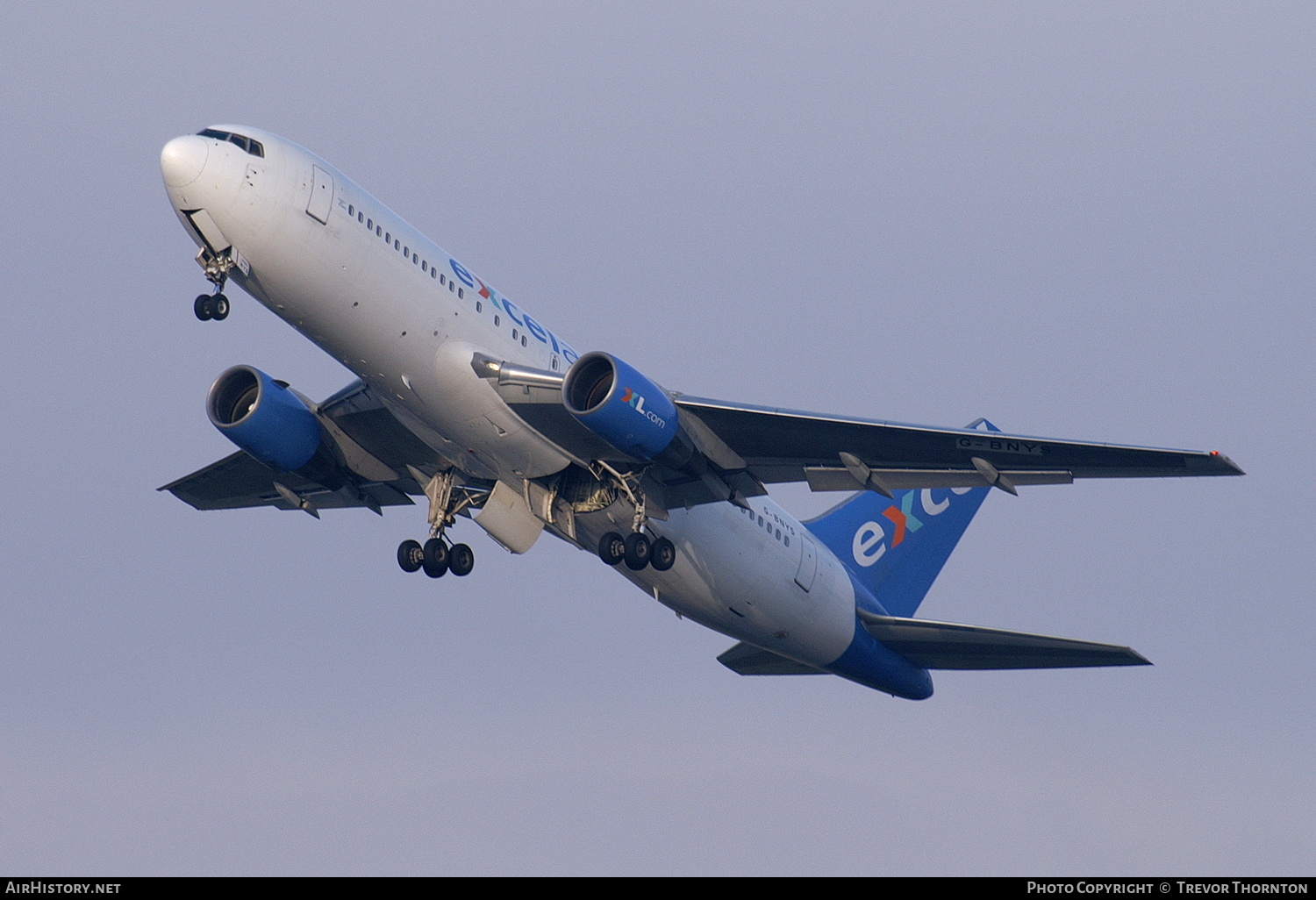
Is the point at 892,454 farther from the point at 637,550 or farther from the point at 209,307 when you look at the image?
the point at 209,307

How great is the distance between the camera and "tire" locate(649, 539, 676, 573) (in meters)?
28.8

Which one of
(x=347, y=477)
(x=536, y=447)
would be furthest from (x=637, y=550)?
(x=347, y=477)

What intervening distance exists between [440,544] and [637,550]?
4.32 m

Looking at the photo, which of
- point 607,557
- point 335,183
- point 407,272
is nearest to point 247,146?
point 335,183

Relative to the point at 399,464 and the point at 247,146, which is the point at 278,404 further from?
the point at 247,146

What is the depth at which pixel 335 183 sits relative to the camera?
2558 centimetres

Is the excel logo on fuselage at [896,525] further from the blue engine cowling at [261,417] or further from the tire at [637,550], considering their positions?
the blue engine cowling at [261,417]

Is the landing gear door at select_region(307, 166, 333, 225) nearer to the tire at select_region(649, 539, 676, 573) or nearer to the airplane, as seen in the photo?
the airplane

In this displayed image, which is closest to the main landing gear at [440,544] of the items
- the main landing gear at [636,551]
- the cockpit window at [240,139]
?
the main landing gear at [636,551]

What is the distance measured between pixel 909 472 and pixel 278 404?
457 inches

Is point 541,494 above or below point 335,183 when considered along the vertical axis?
below

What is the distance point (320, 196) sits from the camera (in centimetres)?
2511

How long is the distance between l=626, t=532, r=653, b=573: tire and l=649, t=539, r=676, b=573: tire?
21cm

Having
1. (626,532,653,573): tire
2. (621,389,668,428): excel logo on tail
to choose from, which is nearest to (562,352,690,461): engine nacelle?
(621,389,668,428): excel logo on tail
